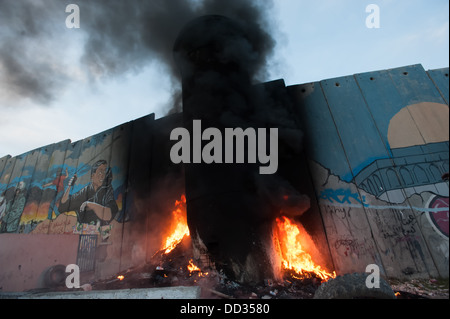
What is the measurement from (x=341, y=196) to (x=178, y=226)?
15.7 ft

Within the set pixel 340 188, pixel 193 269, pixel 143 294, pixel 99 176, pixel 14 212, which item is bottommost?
pixel 143 294

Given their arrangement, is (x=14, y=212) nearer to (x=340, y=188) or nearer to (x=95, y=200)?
(x=95, y=200)

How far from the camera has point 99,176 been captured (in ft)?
32.8

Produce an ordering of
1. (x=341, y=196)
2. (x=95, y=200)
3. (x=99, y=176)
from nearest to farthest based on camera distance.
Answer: (x=341, y=196), (x=95, y=200), (x=99, y=176)

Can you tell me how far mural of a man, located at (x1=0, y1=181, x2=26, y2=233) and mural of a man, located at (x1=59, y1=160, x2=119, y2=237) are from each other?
2854 millimetres

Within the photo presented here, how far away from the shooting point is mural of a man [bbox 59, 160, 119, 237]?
926cm

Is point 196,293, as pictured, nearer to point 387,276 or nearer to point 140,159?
point 387,276

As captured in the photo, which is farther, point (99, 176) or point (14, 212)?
point (14, 212)

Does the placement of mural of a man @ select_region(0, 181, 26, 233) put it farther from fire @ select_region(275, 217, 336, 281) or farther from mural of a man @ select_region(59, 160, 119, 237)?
fire @ select_region(275, 217, 336, 281)

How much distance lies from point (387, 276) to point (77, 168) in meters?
11.6

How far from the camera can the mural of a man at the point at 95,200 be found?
30.4 ft

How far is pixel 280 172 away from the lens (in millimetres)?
6645

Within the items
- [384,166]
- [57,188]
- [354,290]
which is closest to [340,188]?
[384,166]
